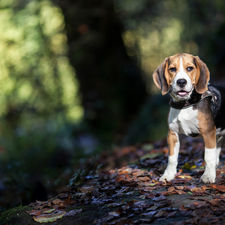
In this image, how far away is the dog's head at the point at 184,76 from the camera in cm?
Answer: 340

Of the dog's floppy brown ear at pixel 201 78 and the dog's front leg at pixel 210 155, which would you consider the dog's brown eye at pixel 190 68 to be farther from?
the dog's front leg at pixel 210 155

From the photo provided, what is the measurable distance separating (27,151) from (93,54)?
408 cm

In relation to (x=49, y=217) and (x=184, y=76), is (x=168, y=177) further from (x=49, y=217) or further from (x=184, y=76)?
(x=49, y=217)

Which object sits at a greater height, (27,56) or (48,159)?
(27,56)

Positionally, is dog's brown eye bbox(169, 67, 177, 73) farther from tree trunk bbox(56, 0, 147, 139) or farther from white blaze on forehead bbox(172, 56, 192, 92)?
A: tree trunk bbox(56, 0, 147, 139)

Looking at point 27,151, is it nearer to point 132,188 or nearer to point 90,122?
point 90,122

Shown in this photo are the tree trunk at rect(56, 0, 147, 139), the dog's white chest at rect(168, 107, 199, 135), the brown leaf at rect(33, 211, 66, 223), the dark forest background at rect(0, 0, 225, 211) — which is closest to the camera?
the brown leaf at rect(33, 211, 66, 223)

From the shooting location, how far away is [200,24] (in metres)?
13.2

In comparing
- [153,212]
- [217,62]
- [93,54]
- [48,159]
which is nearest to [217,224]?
[153,212]

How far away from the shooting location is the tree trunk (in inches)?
356

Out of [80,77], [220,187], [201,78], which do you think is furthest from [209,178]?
[80,77]

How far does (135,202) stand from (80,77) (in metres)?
6.72

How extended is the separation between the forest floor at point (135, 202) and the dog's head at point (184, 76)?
1.24 meters

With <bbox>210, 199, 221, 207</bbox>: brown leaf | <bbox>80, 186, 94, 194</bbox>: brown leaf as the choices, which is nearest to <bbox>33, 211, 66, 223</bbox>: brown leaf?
<bbox>80, 186, 94, 194</bbox>: brown leaf
